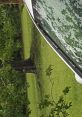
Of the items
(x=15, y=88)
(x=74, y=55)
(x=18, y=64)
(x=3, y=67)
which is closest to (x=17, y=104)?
(x=15, y=88)

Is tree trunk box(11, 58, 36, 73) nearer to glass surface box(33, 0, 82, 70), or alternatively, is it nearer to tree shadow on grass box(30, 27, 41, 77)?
tree shadow on grass box(30, 27, 41, 77)

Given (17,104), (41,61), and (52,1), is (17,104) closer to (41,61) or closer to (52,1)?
(41,61)

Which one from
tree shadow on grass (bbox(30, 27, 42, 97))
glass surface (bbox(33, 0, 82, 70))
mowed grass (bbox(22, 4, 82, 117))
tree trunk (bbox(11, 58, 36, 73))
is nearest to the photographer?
glass surface (bbox(33, 0, 82, 70))

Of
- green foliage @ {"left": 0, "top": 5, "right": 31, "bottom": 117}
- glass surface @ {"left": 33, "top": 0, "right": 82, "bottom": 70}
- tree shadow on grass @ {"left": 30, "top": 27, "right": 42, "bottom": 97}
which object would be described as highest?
glass surface @ {"left": 33, "top": 0, "right": 82, "bottom": 70}

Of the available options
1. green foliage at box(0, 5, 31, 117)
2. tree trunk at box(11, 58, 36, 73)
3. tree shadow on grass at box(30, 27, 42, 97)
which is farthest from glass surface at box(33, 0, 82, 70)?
tree shadow on grass at box(30, 27, 42, 97)

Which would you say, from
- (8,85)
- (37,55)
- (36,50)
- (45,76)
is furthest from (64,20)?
(36,50)

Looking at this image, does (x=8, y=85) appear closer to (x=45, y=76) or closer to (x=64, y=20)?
(x=45, y=76)
